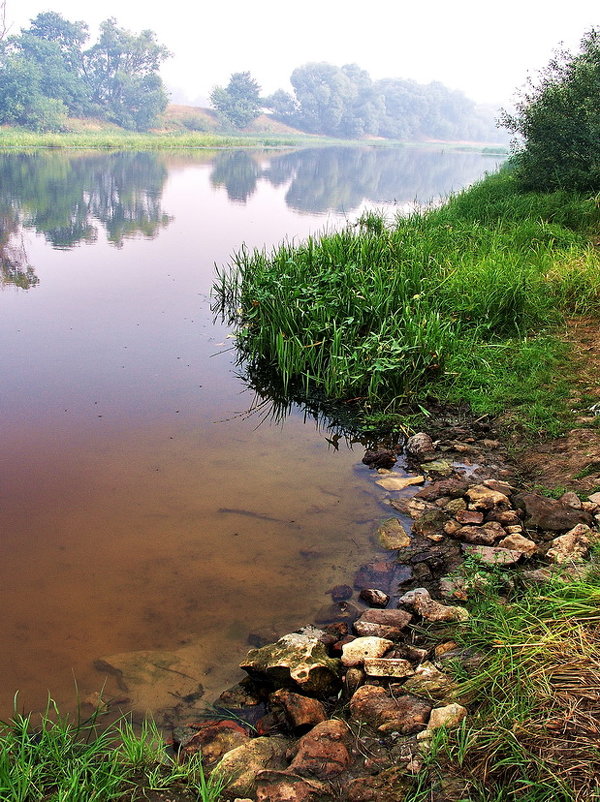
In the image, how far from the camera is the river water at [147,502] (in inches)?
98.7

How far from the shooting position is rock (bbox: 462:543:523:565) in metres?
2.73

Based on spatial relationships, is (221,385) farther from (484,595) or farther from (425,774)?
(425,774)

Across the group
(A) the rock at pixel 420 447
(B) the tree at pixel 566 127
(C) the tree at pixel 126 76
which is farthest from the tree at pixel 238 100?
(A) the rock at pixel 420 447

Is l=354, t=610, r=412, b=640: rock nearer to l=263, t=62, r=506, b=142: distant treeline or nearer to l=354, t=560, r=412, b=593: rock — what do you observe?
l=354, t=560, r=412, b=593: rock

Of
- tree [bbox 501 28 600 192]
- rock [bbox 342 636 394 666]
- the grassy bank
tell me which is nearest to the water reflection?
tree [bbox 501 28 600 192]

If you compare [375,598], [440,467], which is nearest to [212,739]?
[375,598]

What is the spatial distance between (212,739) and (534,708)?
1052 mm

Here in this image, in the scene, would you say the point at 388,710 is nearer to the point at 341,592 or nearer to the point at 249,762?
the point at 249,762

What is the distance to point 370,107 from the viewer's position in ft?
283

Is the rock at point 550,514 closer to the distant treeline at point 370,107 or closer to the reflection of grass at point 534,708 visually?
the reflection of grass at point 534,708

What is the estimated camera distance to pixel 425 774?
1.68 meters

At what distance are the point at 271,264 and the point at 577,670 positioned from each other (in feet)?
18.1

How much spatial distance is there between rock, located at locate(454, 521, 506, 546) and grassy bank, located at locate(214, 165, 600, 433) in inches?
48.4

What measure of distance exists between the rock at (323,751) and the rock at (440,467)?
2144 mm
